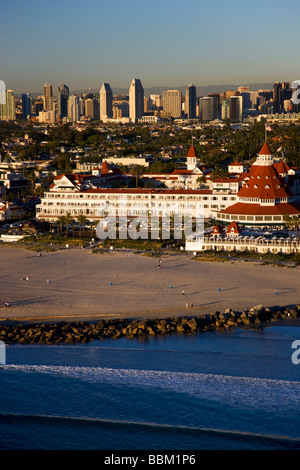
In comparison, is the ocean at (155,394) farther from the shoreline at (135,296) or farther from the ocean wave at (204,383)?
the shoreline at (135,296)

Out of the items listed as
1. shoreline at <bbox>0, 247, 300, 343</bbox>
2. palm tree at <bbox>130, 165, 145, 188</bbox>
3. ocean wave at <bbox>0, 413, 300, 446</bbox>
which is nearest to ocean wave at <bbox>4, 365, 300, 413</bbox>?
ocean wave at <bbox>0, 413, 300, 446</bbox>

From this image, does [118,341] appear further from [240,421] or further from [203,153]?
[203,153]

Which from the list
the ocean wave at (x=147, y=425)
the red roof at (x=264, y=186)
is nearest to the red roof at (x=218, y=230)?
the red roof at (x=264, y=186)

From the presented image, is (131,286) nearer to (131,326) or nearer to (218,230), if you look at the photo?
(131,326)

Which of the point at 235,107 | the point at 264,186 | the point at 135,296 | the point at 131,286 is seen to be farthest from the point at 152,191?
the point at 235,107

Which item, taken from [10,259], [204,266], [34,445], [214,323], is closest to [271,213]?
[204,266]

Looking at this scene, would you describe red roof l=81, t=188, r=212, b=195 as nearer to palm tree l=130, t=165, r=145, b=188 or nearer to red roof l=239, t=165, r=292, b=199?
red roof l=239, t=165, r=292, b=199
